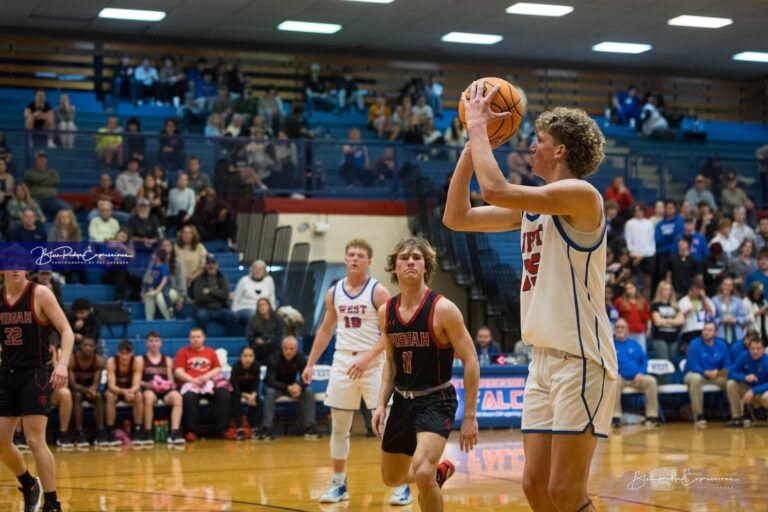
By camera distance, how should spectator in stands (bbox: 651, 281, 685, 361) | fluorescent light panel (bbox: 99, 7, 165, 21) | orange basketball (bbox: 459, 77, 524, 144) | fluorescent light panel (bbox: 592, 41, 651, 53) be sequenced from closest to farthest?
orange basketball (bbox: 459, 77, 524, 144), spectator in stands (bbox: 651, 281, 685, 361), fluorescent light panel (bbox: 99, 7, 165, 21), fluorescent light panel (bbox: 592, 41, 651, 53)

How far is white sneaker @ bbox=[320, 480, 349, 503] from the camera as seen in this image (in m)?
8.48

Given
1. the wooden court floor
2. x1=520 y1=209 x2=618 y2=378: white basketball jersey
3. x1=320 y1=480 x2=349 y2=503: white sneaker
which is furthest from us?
x1=320 y1=480 x2=349 y2=503: white sneaker

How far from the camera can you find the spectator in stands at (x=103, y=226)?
50.6ft

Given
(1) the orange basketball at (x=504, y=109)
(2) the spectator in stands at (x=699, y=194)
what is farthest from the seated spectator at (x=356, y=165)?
(1) the orange basketball at (x=504, y=109)

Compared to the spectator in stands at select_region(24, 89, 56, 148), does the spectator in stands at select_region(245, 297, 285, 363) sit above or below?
below

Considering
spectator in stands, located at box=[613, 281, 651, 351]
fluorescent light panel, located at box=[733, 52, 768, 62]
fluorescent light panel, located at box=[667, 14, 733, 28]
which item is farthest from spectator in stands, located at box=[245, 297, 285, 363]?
fluorescent light panel, located at box=[733, 52, 768, 62]

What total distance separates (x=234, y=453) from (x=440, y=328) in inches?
236

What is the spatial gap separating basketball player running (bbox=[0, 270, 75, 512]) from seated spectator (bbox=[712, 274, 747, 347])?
37.5 feet

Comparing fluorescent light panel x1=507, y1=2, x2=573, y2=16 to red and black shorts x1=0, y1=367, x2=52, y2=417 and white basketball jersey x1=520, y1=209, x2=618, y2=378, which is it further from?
white basketball jersey x1=520, y1=209, x2=618, y2=378

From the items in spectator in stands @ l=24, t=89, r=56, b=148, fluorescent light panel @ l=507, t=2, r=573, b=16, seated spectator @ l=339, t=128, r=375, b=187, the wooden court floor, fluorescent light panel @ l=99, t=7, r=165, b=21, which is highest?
fluorescent light panel @ l=507, t=2, r=573, b=16

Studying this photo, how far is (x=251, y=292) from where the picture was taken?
1538 centimetres

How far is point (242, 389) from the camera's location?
14.0 meters

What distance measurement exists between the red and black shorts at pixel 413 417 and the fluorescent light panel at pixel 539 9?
1494cm

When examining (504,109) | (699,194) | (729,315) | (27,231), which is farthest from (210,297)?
(504,109)
